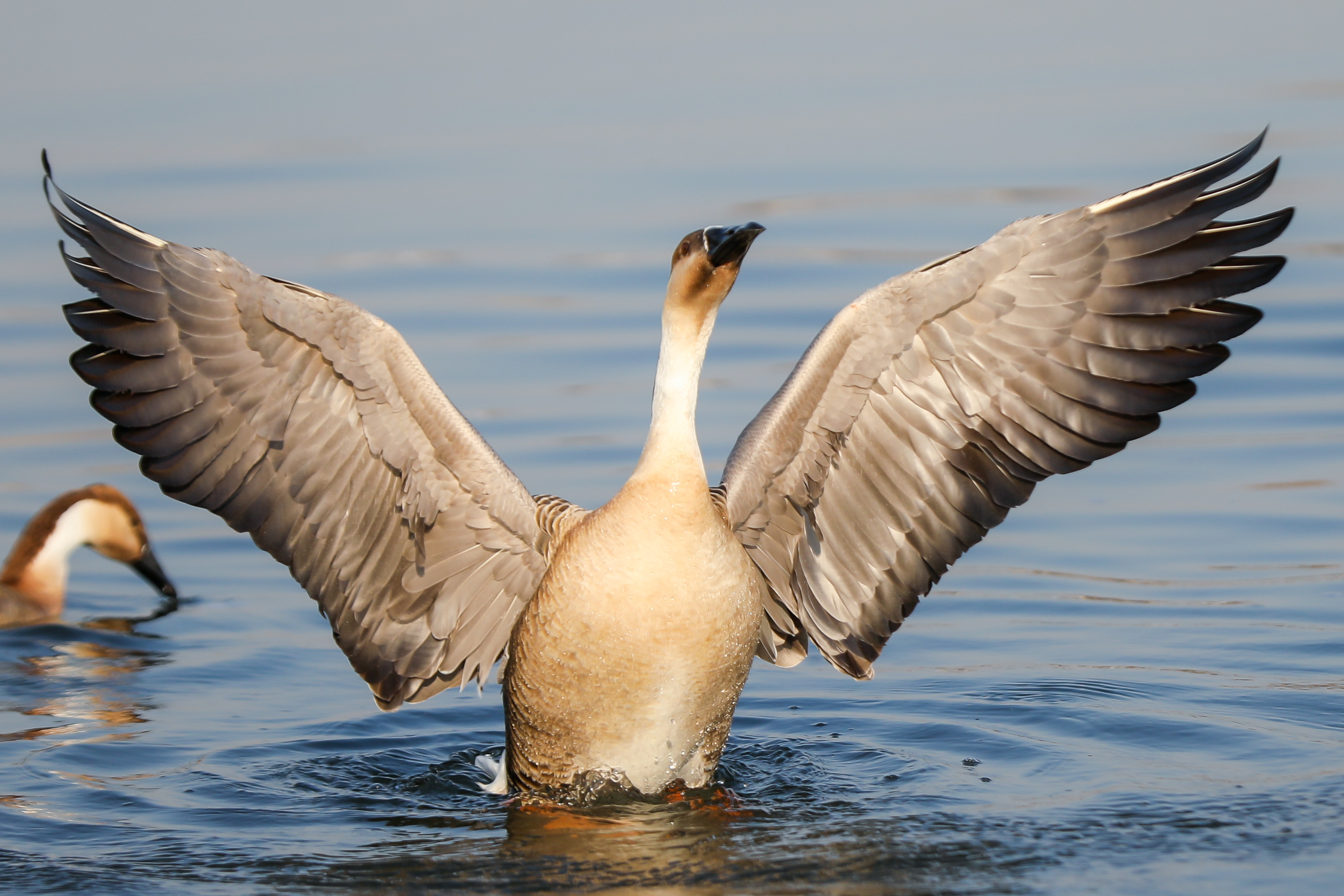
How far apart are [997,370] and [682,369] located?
1302 millimetres

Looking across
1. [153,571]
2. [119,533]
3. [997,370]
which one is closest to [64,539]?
[119,533]

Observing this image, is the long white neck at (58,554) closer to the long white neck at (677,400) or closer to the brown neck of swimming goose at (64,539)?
the brown neck of swimming goose at (64,539)

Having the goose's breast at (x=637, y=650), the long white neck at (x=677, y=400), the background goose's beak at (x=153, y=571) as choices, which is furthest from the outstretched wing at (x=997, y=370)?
the background goose's beak at (x=153, y=571)

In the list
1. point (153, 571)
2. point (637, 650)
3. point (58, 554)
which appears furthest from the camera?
point (153, 571)

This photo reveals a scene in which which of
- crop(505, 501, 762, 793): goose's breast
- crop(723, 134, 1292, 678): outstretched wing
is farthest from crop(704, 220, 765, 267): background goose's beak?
crop(505, 501, 762, 793): goose's breast

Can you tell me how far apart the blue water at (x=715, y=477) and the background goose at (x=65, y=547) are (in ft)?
0.80

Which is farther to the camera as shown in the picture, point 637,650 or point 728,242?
point 637,650

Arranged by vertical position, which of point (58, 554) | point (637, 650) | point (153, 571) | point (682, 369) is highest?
point (682, 369)

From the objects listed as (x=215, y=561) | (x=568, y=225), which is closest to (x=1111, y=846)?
(x=215, y=561)

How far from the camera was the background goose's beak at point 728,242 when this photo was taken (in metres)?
6.42

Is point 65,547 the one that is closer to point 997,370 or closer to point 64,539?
point 64,539

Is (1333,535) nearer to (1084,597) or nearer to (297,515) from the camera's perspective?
(1084,597)

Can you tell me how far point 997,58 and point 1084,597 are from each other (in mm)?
14136

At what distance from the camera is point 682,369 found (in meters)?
6.79
